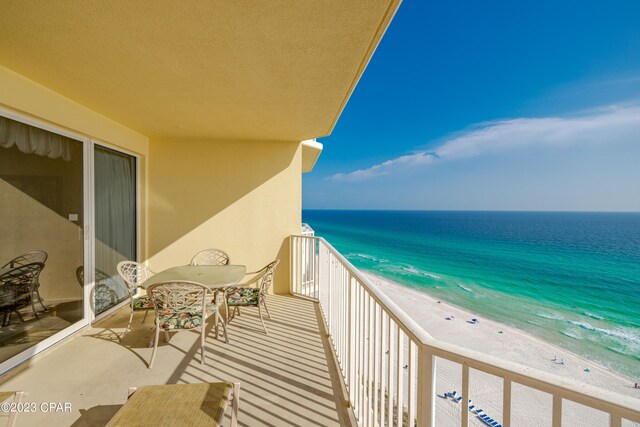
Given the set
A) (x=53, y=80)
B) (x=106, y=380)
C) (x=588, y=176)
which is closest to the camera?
(x=106, y=380)

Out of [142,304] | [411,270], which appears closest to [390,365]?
[142,304]

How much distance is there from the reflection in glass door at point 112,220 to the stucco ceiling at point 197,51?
2.53 feet

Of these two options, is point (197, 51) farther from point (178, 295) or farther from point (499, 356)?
point (499, 356)

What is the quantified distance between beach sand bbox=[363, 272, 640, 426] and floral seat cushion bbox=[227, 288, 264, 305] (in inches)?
150

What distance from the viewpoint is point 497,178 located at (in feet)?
105

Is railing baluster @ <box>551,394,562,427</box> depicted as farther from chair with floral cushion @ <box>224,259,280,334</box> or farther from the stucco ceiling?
Answer: chair with floral cushion @ <box>224,259,280,334</box>

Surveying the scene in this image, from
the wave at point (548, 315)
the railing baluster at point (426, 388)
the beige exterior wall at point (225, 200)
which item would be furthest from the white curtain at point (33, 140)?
the wave at point (548, 315)

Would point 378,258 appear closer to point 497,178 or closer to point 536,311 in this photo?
point 536,311

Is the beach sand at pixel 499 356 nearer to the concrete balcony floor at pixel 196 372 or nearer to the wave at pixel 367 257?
the concrete balcony floor at pixel 196 372

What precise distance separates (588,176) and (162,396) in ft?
120

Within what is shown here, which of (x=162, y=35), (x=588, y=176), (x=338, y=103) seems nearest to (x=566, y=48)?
(x=588, y=176)

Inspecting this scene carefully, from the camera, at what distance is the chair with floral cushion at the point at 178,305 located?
2.22 m

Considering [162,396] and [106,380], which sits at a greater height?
[162,396]

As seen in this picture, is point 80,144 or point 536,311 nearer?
point 80,144
